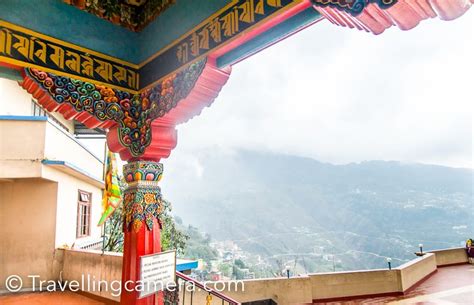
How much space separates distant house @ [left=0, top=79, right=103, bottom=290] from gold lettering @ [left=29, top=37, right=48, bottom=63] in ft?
13.7

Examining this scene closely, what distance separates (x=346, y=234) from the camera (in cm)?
6159

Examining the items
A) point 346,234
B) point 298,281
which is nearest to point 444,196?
point 346,234

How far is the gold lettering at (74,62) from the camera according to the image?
2223 millimetres

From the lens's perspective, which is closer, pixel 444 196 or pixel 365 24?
pixel 365 24

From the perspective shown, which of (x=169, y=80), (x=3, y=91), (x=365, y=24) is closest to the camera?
(x=365, y=24)

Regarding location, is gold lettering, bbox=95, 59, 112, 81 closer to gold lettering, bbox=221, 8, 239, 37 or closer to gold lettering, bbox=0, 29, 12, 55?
gold lettering, bbox=0, 29, 12, 55

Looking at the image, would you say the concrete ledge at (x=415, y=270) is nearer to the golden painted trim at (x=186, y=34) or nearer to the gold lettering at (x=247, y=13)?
the golden painted trim at (x=186, y=34)

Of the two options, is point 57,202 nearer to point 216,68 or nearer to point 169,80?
point 169,80

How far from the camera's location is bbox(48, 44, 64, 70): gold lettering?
7.06 feet

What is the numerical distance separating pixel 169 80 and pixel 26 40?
90 cm

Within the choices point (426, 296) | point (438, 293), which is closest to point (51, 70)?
point (426, 296)

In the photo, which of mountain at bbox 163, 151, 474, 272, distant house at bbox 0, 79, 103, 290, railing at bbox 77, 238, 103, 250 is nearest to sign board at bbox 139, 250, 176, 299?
distant house at bbox 0, 79, 103, 290

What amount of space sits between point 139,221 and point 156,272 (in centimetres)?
Result: 38

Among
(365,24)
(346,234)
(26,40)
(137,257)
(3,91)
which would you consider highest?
(3,91)
